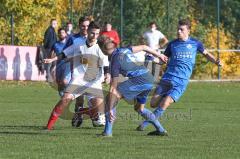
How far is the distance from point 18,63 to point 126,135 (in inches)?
632

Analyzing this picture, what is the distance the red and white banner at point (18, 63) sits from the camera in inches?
1148

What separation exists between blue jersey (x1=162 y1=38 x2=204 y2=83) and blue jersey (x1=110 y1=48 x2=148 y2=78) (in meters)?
0.48

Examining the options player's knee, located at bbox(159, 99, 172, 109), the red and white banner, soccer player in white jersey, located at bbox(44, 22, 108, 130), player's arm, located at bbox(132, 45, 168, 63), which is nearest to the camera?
player's arm, located at bbox(132, 45, 168, 63)

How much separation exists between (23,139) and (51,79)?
13.2 m

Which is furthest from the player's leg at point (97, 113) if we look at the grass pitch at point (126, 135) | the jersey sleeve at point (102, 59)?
the jersey sleeve at point (102, 59)

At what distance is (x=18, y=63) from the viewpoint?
29375 millimetres

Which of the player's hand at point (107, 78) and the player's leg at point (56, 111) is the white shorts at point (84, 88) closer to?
the player's leg at point (56, 111)

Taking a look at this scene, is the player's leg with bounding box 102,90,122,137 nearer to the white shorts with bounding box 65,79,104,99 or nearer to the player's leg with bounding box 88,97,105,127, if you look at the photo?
the white shorts with bounding box 65,79,104,99

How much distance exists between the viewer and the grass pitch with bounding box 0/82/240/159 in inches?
444

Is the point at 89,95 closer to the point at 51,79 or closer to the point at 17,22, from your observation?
the point at 51,79

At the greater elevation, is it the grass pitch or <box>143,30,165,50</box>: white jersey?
the grass pitch

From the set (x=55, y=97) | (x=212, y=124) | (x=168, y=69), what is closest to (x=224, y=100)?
(x=55, y=97)

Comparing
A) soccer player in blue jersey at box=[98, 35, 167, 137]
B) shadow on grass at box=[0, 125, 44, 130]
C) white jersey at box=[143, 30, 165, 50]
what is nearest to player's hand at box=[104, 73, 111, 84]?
soccer player in blue jersey at box=[98, 35, 167, 137]

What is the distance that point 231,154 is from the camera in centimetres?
1123
